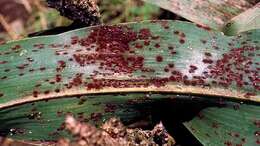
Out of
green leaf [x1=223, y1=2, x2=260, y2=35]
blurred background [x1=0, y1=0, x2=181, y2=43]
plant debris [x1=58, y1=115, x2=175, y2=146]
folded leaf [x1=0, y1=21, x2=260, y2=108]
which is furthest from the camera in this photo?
blurred background [x1=0, y1=0, x2=181, y2=43]

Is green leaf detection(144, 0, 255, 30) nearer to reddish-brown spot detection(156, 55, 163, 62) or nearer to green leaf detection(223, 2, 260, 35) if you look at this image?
green leaf detection(223, 2, 260, 35)

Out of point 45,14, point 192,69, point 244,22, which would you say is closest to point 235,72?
point 192,69

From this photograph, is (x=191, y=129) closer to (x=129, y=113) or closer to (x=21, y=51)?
(x=129, y=113)

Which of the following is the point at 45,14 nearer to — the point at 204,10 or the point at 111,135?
the point at 204,10

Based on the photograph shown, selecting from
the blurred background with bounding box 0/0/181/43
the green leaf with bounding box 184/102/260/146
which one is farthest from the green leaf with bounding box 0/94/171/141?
the blurred background with bounding box 0/0/181/43

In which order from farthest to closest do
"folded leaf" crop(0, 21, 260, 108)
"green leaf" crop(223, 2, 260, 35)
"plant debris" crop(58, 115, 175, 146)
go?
1. "green leaf" crop(223, 2, 260, 35)
2. "folded leaf" crop(0, 21, 260, 108)
3. "plant debris" crop(58, 115, 175, 146)

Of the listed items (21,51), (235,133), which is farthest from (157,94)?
(21,51)
